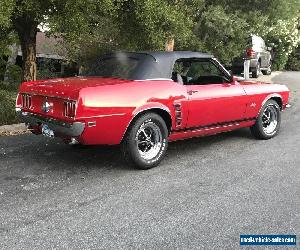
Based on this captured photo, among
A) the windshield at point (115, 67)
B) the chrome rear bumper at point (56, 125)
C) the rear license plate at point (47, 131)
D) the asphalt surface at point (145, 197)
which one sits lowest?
the asphalt surface at point (145, 197)

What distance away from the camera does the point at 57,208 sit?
13.7 feet

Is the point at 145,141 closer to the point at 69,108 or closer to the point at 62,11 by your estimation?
the point at 69,108

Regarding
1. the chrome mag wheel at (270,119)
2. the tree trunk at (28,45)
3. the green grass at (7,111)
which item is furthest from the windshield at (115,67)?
the tree trunk at (28,45)

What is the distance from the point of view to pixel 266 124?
7641 millimetres

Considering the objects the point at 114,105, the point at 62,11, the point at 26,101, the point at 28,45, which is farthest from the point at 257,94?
the point at 28,45

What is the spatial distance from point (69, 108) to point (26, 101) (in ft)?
3.66

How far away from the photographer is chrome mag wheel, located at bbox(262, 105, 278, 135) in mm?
7567

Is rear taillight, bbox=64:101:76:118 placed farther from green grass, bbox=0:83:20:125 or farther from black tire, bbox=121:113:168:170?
green grass, bbox=0:83:20:125

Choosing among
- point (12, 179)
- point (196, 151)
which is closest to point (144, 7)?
point (196, 151)

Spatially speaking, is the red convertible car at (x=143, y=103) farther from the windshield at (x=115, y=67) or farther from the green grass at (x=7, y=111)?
the green grass at (x=7, y=111)

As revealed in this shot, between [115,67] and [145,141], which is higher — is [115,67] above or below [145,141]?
above

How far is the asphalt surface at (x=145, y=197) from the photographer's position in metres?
3.62

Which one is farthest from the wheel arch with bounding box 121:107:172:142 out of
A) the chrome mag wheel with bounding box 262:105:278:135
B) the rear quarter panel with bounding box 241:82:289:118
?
the chrome mag wheel with bounding box 262:105:278:135

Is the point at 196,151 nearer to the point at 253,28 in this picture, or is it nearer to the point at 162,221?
the point at 162,221
